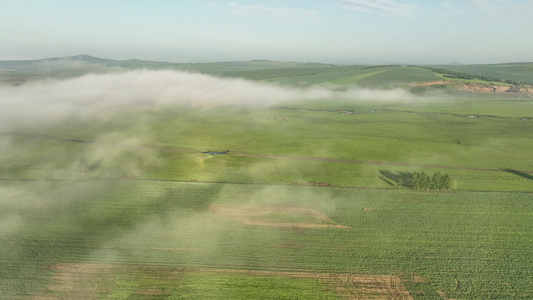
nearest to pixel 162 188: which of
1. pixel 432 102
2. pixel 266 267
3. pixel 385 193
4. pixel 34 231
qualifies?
pixel 34 231

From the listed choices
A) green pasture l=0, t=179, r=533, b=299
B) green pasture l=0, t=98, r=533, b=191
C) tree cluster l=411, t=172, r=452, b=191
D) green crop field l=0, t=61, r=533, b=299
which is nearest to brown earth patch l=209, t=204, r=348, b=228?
green crop field l=0, t=61, r=533, b=299

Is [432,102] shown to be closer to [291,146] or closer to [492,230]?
[291,146]

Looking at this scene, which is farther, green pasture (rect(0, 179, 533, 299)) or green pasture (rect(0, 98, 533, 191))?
green pasture (rect(0, 98, 533, 191))

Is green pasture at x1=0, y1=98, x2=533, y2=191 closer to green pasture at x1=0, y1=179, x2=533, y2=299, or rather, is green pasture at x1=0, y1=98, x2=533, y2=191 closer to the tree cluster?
the tree cluster

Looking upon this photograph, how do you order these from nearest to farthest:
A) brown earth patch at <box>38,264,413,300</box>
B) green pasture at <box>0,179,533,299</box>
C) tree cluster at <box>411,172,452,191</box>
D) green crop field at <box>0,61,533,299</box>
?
brown earth patch at <box>38,264,413,300</box> < green pasture at <box>0,179,533,299</box> < green crop field at <box>0,61,533,299</box> < tree cluster at <box>411,172,452,191</box>

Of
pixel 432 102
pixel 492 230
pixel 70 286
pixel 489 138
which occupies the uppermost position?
pixel 432 102

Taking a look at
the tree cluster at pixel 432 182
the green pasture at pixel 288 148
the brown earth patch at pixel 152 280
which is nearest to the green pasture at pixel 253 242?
the brown earth patch at pixel 152 280
